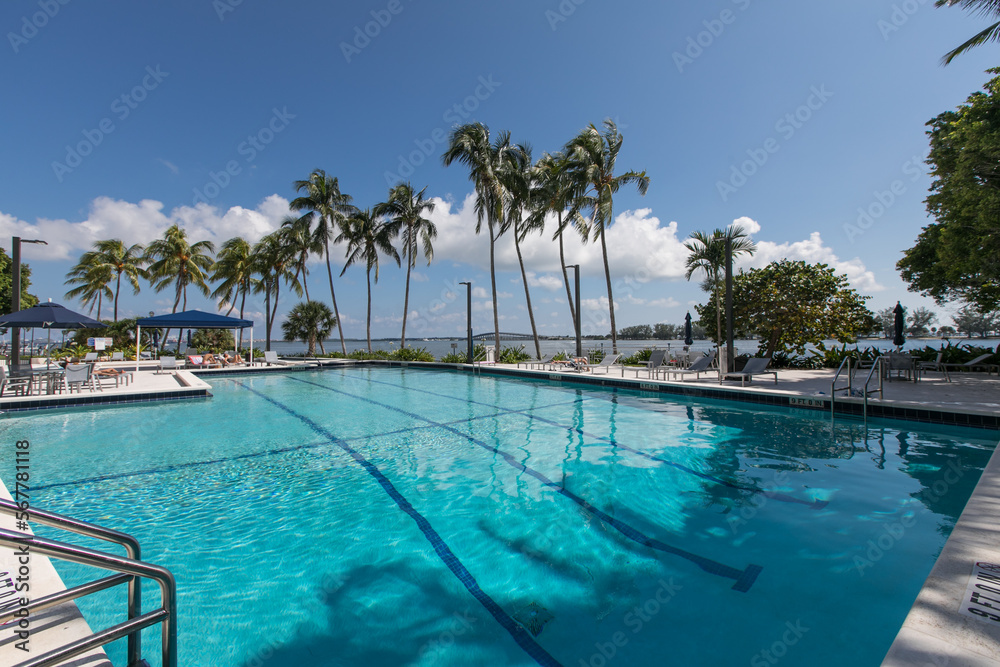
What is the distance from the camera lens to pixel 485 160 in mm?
18969

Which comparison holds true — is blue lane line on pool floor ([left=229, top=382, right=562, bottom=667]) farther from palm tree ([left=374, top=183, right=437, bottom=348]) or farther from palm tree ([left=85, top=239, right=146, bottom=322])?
palm tree ([left=85, top=239, right=146, bottom=322])

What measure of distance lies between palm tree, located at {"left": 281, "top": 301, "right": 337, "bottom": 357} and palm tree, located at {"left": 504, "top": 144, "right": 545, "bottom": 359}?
611 inches

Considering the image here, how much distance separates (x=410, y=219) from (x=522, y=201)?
6837 mm

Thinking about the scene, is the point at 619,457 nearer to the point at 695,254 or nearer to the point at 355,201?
the point at 695,254

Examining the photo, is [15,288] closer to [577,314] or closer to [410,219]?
[410,219]

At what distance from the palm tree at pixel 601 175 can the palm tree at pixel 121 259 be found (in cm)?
3030

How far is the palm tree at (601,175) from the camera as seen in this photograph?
17344 millimetres

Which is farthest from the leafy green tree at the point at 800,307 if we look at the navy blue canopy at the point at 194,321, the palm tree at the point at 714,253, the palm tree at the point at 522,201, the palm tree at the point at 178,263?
the palm tree at the point at 178,263

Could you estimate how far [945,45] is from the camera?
29.4ft

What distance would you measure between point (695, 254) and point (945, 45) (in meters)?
8.98

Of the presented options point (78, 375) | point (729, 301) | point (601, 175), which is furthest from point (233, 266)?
point (729, 301)

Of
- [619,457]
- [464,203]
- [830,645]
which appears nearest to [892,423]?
[619,457]

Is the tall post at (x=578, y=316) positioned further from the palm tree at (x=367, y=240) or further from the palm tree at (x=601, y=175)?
the palm tree at (x=367, y=240)

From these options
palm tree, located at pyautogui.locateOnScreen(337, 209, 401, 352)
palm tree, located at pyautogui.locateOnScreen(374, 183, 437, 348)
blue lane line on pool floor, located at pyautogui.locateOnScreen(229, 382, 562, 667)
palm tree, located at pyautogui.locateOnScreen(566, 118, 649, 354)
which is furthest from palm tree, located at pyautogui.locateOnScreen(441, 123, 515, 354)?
blue lane line on pool floor, located at pyautogui.locateOnScreen(229, 382, 562, 667)
